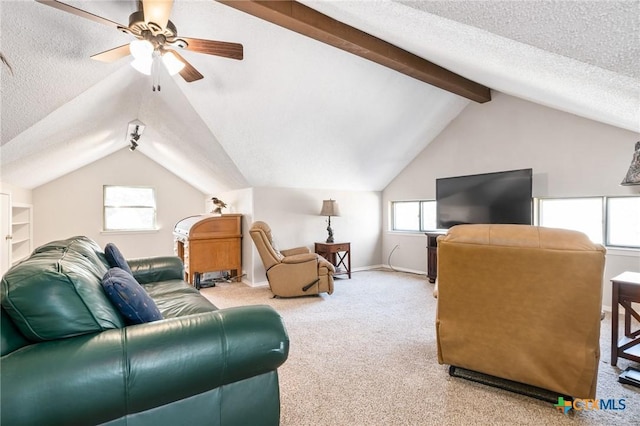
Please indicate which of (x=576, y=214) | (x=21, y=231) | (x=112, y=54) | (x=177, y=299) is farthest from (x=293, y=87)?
(x=21, y=231)

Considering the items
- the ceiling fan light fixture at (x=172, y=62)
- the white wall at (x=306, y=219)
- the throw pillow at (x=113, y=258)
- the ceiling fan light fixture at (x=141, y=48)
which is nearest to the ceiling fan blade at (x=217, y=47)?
the ceiling fan light fixture at (x=172, y=62)

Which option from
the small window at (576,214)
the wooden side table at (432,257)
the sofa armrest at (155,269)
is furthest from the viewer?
the wooden side table at (432,257)

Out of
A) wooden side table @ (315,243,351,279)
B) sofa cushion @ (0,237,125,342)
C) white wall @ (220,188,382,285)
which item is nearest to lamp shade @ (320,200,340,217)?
white wall @ (220,188,382,285)

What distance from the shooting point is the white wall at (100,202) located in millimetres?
5926

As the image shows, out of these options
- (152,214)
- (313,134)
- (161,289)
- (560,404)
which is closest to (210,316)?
(161,289)

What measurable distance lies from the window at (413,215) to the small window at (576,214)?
1755 mm

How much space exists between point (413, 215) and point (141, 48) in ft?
17.2

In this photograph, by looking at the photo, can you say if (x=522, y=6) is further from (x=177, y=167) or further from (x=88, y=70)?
(x=177, y=167)

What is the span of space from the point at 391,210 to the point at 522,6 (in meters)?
A: 5.42

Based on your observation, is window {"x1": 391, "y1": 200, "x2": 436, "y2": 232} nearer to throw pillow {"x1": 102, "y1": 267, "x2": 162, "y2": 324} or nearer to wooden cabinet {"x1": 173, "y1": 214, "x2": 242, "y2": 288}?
wooden cabinet {"x1": 173, "y1": 214, "x2": 242, "y2": 288}

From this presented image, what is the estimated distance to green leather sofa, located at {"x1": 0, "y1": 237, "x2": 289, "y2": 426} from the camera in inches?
39.8

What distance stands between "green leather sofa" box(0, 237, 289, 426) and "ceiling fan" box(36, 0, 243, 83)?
1.55m

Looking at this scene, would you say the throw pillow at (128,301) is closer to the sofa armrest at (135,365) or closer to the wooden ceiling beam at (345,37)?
the sofa armrest at (135,365)

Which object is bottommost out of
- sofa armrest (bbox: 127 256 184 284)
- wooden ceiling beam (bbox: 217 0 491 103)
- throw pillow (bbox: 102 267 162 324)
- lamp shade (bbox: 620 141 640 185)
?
sofa armrest (bbox: 127 256 184 284)
